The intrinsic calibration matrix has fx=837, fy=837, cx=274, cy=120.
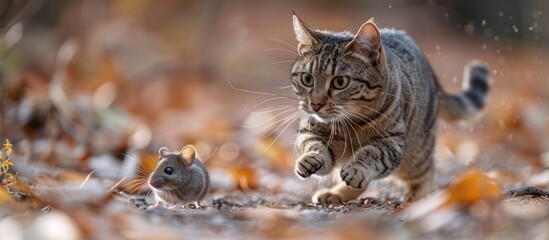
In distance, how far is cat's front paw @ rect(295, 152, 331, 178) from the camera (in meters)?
3.97

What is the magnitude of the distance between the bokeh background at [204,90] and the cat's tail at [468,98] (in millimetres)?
198

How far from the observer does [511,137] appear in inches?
268

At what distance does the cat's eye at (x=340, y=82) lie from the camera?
13.3ft

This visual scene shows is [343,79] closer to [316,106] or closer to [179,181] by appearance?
[316,106]

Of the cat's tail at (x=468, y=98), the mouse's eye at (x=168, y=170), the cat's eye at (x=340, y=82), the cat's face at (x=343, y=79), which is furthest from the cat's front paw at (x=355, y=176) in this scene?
the cat's tail at (x=468, y=98)

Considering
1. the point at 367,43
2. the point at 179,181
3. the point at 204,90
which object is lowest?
the point at 179,181

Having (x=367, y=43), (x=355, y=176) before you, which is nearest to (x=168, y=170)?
(x=355, y=176)

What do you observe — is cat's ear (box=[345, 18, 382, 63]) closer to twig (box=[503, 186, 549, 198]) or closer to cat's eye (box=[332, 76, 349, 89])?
cat's eye (box=[332, 76, 349, 89])

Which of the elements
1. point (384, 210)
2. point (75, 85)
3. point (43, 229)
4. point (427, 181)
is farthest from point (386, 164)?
point (75, 85)

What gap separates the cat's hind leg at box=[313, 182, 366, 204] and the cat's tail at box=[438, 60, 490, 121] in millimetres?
1081

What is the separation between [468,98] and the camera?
18.7 ft

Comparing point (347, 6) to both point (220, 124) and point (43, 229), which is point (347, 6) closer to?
point (220, 124)

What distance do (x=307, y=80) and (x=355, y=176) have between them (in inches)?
23.5

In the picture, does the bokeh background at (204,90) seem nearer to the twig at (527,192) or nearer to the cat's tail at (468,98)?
the cat's tail at (468,98)
